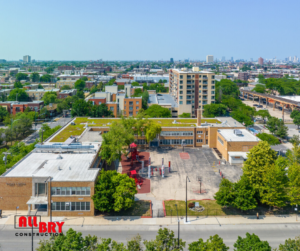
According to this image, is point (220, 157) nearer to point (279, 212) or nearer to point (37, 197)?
point (279, 212)

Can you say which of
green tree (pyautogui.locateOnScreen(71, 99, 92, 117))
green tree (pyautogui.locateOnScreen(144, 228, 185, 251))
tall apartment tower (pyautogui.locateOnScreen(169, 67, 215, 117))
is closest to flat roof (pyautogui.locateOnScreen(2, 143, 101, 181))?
green tree (pyautogui.locateOnScreen(144, 228, 185, 251))

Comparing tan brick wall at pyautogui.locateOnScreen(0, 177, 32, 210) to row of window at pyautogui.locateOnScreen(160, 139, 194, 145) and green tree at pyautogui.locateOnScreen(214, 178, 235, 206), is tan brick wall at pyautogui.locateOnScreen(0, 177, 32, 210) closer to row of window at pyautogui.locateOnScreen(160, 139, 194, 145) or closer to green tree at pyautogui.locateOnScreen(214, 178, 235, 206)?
green tree at pyautogui.locateOnScreen(214, 178, 235, 206)

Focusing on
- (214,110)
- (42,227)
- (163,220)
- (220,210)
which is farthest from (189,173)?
(214,110)

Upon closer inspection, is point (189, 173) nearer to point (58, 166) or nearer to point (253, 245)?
point (58, 166)

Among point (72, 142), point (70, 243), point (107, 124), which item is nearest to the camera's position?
point (70, 243)

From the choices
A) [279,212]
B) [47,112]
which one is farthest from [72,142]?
[47,112]
